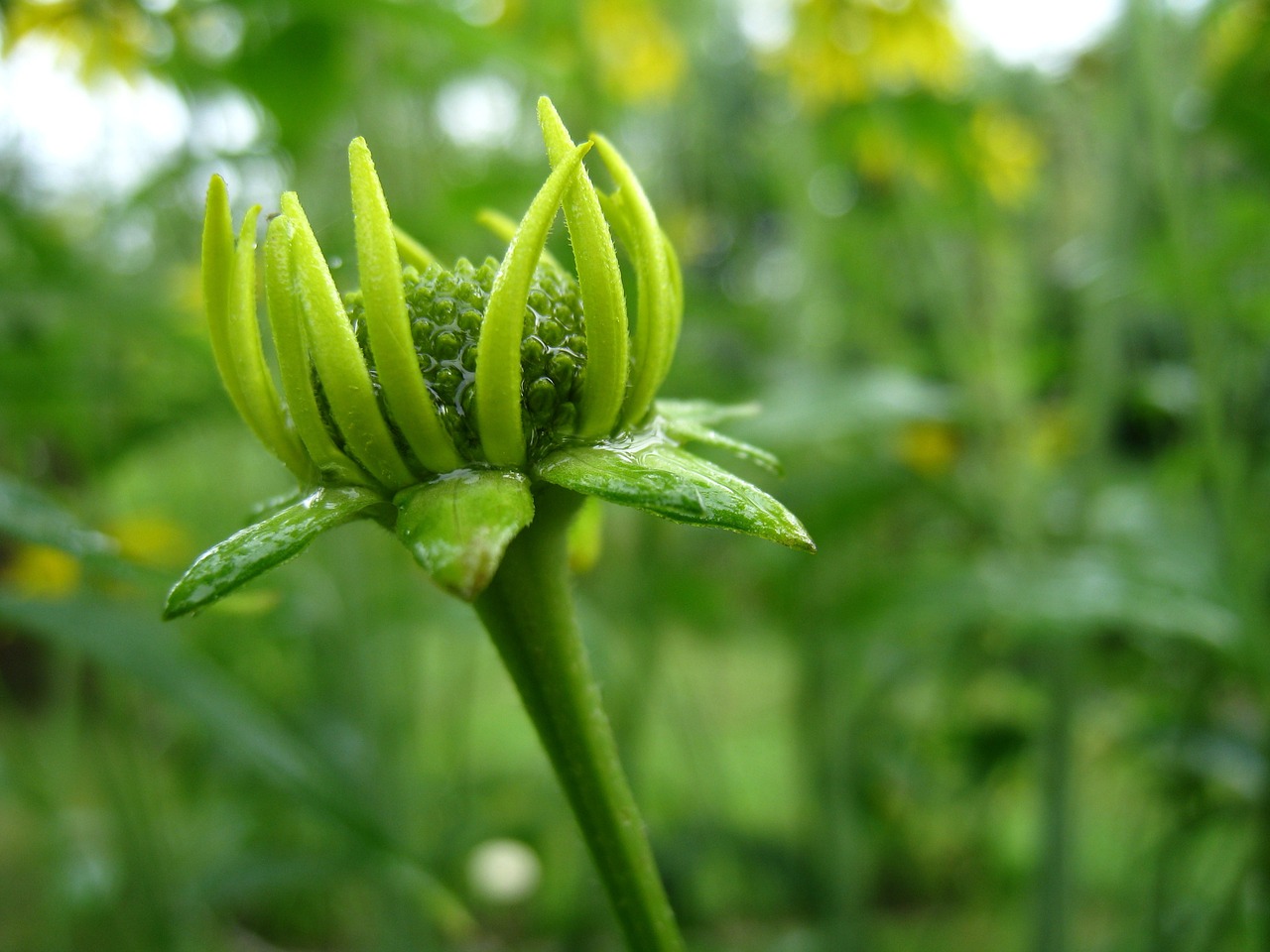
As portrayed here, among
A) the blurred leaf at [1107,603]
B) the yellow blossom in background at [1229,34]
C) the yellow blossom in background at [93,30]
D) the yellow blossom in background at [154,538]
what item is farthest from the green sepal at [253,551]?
the yellow blossom in background at [1229,34]

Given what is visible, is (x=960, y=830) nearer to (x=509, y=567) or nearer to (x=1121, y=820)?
(x=1121, y=820)

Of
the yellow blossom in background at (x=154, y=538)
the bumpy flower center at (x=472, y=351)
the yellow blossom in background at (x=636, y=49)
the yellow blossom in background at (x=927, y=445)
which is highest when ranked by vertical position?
the yellow blossom in background at (x=636, y=49)

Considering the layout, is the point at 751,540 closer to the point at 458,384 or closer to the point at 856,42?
the point at 856,42

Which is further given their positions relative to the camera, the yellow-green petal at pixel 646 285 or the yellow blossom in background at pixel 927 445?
the yellow blossom in background at pixel 927 445

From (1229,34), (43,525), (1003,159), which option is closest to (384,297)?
(43,525)

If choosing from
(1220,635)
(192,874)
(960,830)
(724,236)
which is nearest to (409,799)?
(192,874)

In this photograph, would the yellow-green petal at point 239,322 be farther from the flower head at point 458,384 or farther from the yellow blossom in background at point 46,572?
the yellow blossom in background at point 46,572
